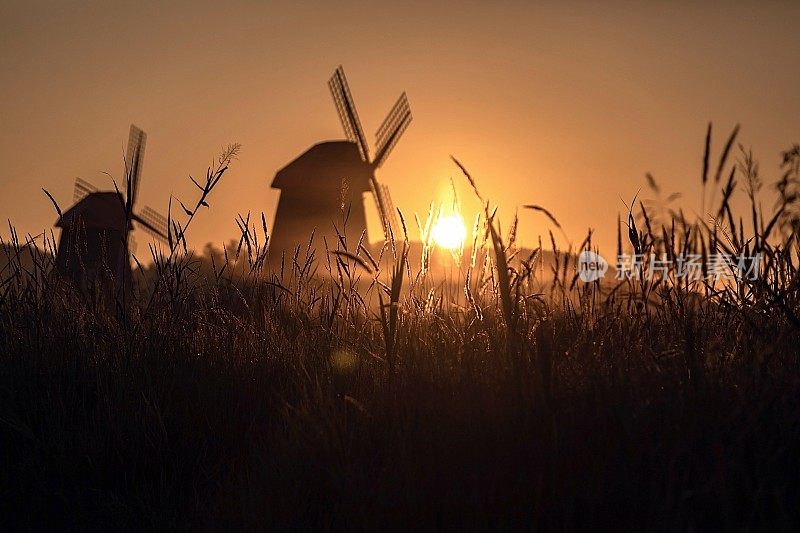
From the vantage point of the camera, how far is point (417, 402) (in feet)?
9.21

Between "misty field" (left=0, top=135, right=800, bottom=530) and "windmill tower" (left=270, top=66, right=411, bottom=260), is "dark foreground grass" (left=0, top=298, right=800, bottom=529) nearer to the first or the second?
"misty field" (left=0, top=135, right=800, bottom=530)

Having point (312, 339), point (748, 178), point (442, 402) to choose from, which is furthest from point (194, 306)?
point (748, 178)

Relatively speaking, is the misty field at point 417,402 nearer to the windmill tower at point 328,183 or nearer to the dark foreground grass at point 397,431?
the dark foreground grass at point 397,431

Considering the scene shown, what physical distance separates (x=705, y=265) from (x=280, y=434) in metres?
1.65

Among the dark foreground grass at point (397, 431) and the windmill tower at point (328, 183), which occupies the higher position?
the windmill tower at point (328, 183)

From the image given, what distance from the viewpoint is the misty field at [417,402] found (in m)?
2.27

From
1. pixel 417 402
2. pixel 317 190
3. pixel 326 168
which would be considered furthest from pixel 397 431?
pixel 326 168

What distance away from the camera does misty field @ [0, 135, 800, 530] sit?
7.43ft

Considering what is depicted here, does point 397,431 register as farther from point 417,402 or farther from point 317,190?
point 317,190

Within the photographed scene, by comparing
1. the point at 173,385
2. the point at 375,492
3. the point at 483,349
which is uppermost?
the point at 483,349

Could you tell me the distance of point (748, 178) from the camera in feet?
9.34

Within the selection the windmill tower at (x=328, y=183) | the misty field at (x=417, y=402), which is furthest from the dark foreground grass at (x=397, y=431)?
the windmill tower at (x=328, y=183)

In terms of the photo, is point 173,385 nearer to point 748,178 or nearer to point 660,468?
point 660,468

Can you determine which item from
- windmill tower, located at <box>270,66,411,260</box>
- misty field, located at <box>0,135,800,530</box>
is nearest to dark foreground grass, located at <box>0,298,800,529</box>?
misty field, located at <box>0,135,800,530</box>
